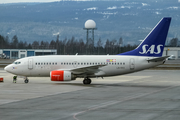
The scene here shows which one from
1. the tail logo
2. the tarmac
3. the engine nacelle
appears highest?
the tail logo

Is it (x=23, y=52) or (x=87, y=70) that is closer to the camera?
(x=87, y=70)

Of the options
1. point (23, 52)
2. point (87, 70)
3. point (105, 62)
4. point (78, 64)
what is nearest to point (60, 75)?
point (87, 70)

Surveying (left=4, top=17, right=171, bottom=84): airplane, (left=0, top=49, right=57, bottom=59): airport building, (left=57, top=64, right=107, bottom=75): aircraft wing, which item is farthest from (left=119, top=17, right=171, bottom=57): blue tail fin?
(left=0, top=49, right=57, bottom=59): airport building

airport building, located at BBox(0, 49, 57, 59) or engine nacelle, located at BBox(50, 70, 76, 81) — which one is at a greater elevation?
airport building, located at BBox(0, 49, 57, 59)

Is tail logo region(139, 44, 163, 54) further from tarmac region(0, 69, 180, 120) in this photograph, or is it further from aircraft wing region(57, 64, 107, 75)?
tarmac region(0, 69, 180, 120)

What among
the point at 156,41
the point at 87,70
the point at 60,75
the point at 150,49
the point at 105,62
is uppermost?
the point at 156,41

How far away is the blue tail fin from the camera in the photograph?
39469mm

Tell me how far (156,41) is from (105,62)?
6.35 metres

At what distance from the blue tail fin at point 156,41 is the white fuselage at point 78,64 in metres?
0.94

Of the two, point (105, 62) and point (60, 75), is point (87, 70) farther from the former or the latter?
point (60, 75)

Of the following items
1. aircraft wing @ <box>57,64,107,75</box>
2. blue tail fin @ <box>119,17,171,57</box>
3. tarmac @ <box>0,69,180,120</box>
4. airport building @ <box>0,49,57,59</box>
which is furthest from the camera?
airport building @ <box>0,49,57,59</box>

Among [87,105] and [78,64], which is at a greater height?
[78,64]

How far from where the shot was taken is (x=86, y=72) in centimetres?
3928

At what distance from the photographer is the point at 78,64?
40.4 meters
